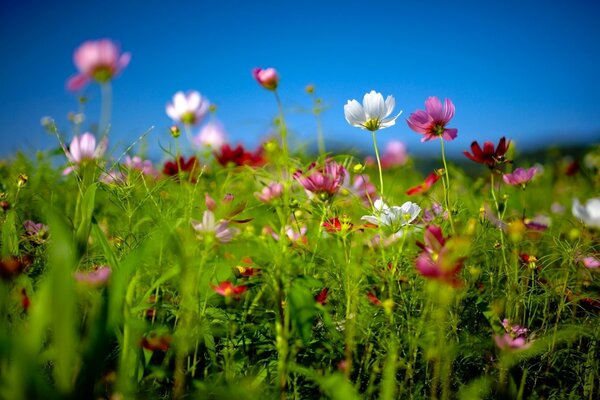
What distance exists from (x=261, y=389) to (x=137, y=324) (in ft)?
0.72

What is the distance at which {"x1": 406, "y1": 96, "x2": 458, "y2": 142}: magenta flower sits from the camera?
0.95 m

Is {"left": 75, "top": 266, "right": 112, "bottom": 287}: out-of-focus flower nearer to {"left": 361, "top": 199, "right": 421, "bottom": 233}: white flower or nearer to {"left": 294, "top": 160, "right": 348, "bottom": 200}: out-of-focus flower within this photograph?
{"left": 294, "top": 160, "right": 348, "bottom": 200}: out-of-focus flower

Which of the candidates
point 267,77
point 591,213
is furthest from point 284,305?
point 591,213

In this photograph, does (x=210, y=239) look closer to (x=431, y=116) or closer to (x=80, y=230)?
(x=80, y=230)

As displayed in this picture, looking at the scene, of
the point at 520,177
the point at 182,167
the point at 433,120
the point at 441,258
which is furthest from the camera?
the point at 182,167

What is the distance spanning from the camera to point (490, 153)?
3.29 ft

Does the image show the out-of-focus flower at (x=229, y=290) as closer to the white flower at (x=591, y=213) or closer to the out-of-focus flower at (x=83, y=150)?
the out-of-focus flower at (x=83, y=150)

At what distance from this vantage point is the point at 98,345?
1.89 feet

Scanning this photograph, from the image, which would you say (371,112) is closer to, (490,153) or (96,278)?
(490,153)

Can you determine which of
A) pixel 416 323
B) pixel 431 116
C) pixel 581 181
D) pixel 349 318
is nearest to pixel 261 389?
pixel 349 318

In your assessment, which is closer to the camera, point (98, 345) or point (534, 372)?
point (98, 345)

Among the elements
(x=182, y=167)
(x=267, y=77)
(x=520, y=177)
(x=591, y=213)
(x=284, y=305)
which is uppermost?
(x=267, y=77)

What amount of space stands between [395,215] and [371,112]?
0.26m

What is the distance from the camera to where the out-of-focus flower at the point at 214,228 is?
786 mm
